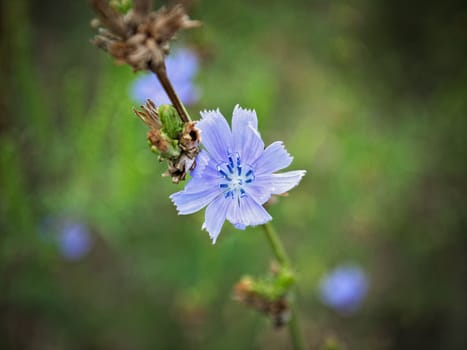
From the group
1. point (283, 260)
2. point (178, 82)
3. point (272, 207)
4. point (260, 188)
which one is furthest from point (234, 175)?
point (272, 207)

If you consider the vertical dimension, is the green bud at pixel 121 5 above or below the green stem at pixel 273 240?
above

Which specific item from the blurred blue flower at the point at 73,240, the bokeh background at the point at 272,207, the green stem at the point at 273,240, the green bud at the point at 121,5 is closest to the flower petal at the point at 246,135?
the green stem at the point at 273,240

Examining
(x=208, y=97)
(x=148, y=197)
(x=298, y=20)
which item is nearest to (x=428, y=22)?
(x=298, y=20)

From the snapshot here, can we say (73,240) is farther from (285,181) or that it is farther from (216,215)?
(285,181)

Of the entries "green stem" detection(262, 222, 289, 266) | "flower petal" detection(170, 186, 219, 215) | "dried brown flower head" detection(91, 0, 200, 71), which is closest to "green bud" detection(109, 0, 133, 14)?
"dried brown flower head" detection(91, 0, 200, 71)

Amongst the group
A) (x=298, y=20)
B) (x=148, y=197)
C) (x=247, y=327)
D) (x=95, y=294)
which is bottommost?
(x=247, y=327)

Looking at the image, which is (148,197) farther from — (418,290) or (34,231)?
(418,290)

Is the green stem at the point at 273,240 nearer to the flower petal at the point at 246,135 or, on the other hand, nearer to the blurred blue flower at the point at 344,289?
the flower petal at the point at 246,135
